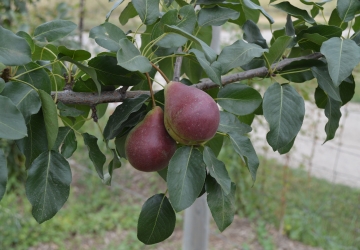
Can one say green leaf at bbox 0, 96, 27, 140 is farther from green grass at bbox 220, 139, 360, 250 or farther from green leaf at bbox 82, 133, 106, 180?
green grass at bbox 220, 139, 360, 250

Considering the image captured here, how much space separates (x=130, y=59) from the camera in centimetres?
55

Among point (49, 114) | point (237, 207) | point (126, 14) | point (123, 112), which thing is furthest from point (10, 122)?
point (237, 207)

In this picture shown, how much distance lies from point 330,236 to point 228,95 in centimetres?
195

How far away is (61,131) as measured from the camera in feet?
2.28

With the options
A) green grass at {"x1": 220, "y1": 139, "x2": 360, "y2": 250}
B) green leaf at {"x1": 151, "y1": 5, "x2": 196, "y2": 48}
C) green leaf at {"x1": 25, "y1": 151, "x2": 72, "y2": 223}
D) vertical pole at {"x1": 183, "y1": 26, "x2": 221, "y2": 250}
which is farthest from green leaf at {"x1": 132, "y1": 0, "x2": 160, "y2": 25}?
green grass at {"x1": 220, "y1": 139, "x2": 360, "y2": 250}

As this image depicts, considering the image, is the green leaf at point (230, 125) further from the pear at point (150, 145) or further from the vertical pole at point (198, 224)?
the vertical pole at point (198, 224)

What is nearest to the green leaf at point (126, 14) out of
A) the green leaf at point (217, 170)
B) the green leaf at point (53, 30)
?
the green leaf at point (53, 30)

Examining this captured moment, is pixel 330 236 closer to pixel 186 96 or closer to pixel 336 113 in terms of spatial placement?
pixel 336 113

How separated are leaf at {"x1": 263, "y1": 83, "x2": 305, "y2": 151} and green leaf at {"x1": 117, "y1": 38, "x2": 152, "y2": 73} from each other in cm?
20

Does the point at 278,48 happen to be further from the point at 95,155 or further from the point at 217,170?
the point at 95,155

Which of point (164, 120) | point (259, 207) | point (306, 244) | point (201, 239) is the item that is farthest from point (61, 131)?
point (259, 207)

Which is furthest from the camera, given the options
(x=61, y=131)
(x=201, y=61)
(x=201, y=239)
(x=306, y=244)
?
(x=306, y=244)

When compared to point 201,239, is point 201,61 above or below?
above

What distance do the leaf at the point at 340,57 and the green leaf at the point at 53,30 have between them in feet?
1.32
